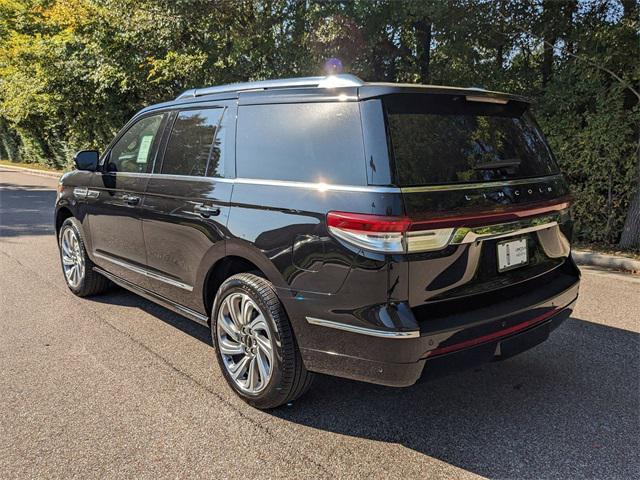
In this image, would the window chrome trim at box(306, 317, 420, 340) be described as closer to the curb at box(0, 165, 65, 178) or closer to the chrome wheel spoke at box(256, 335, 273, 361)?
the chrome wheel spoke at box(256, 335, 273, 361)

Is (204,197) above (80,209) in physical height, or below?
above

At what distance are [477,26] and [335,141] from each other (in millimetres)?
6903

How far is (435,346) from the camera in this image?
2422 mm

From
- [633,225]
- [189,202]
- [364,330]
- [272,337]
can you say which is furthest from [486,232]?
[633,225]

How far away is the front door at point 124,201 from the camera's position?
409 centimetres

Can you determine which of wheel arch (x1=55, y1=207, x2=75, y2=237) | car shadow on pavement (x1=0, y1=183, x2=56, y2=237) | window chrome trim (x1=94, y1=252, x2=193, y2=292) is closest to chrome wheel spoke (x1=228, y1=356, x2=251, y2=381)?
window chrome trim (x1=94, y1=252, x2=193, y2=292)

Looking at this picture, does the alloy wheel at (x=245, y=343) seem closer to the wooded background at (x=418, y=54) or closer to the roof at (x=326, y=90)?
the roof at (x=326, y=90)

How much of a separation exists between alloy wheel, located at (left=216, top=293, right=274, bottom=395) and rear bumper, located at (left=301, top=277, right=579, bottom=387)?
35 centimetres

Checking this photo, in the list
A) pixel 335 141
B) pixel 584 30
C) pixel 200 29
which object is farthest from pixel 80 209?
pixel 200 29

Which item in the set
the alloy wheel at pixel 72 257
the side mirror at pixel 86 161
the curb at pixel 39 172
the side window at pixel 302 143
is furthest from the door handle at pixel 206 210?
the curb at pixel 39 172

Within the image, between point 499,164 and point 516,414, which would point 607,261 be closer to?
point 516,414

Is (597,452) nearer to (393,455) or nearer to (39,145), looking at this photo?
(393,455)

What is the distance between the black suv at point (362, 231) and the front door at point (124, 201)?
1.57ft

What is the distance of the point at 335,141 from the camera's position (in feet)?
8.70
